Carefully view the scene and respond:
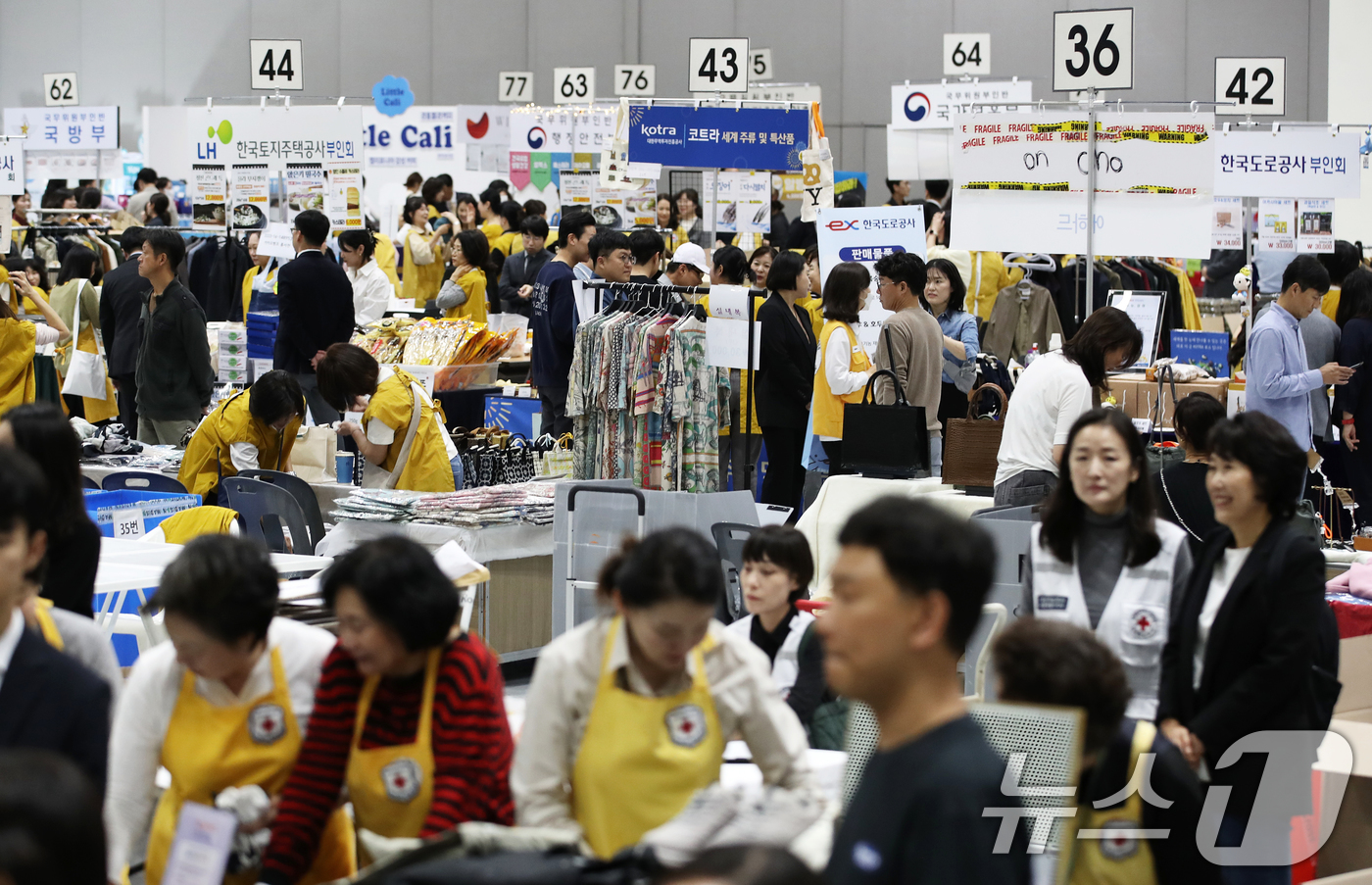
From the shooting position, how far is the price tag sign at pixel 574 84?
60.0 feet

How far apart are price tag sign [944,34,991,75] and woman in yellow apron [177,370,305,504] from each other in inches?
479

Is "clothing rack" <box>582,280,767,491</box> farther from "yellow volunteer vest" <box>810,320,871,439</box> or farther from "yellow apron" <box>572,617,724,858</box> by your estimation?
"yellow apron" <box>572,617,724,858</box>

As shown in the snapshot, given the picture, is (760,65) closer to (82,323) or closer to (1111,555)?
(82,323)

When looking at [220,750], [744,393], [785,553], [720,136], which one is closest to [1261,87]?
[720,136]

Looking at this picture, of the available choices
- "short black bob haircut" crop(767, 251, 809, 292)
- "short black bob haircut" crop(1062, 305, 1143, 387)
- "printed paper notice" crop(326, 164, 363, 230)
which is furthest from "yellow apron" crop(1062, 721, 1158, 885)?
"printed paper notice" crop(326, 164, 363, 230)

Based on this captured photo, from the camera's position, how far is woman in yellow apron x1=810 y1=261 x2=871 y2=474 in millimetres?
7012

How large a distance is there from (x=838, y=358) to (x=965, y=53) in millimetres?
11460

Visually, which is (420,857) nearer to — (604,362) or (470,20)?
(604,362)

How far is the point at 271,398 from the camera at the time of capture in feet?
21.5

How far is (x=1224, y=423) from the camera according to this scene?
10.6 feet

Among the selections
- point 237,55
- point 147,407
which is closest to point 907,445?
point 147,407

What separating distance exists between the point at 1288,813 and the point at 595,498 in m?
3.11

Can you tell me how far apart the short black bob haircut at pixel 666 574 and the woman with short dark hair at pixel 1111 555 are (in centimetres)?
101
